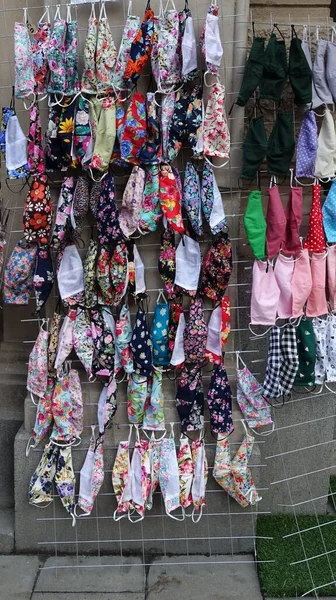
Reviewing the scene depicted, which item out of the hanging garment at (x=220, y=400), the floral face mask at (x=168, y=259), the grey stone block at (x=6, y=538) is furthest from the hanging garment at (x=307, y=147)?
the grey stone block at (x=6, y=538)

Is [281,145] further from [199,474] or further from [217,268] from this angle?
[199,474]

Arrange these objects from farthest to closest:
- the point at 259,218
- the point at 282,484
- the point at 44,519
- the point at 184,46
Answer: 1. the point at 282,484
2. the point at 44,519
3. the point at 259,218
4. the point at 184,46

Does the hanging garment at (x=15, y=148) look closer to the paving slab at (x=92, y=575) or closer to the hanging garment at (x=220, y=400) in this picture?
the hanging garment at (x=220, y=400)

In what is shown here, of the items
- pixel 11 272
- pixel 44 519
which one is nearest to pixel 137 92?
pixel 11 272

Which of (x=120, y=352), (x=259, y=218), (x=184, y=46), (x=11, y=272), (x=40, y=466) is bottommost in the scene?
(x=40, y=466)

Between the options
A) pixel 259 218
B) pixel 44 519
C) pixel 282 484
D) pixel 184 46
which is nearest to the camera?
pixel 184 46

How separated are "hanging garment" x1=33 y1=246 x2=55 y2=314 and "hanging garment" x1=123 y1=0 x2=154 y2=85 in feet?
3.77

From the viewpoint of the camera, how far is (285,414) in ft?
13.6

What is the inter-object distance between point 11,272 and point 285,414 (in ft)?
6.70

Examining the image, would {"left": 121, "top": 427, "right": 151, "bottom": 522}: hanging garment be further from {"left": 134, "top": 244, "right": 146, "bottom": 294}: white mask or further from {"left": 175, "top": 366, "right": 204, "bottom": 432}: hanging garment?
{"left": 134, "top": 244, "right": 146, "bottom": 294}: white mask

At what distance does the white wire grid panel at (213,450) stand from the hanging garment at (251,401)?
8cm

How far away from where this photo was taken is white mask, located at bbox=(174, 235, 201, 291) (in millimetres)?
3680

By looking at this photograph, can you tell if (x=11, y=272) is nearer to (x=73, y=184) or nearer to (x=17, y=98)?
(x=73, y=184)

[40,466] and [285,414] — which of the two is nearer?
[40,466]
